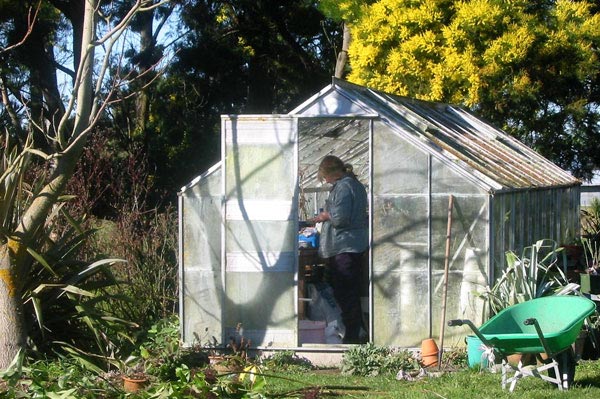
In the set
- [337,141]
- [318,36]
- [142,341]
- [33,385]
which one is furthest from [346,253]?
[318,36]

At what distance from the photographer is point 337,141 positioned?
13422mm

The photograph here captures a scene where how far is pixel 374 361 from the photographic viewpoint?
952 cm

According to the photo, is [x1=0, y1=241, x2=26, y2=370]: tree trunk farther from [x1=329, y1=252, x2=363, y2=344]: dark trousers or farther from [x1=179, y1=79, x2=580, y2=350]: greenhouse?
[x1=329, y1=252, x2=363, y2=344]: dark trousers

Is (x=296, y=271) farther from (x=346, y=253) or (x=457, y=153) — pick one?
(x=457, y=153)

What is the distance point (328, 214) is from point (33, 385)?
4.37 metres

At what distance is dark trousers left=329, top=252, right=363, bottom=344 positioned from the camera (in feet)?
34.0

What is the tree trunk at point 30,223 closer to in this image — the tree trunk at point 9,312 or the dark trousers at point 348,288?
the tree trunk at point 9,312

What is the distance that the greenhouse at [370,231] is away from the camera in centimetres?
984

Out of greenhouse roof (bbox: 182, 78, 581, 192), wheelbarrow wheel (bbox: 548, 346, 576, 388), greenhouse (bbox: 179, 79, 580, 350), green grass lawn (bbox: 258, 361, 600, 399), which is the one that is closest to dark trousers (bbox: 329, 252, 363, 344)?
greenhouse (bbox: 179, 79, 580, 350)

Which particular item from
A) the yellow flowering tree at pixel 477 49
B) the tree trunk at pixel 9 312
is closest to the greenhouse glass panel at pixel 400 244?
the tree trunk at pixel 9 312

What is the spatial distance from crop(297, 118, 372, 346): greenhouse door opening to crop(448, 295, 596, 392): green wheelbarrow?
6.88 ft

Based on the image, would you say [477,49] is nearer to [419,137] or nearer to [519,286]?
[419,137]

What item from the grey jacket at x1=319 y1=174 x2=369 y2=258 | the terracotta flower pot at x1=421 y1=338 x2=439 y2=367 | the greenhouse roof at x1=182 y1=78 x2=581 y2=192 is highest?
the greenhouse roof at x1=182 y1=78 x2=581 y2=192

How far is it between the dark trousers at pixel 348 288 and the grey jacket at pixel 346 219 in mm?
101
